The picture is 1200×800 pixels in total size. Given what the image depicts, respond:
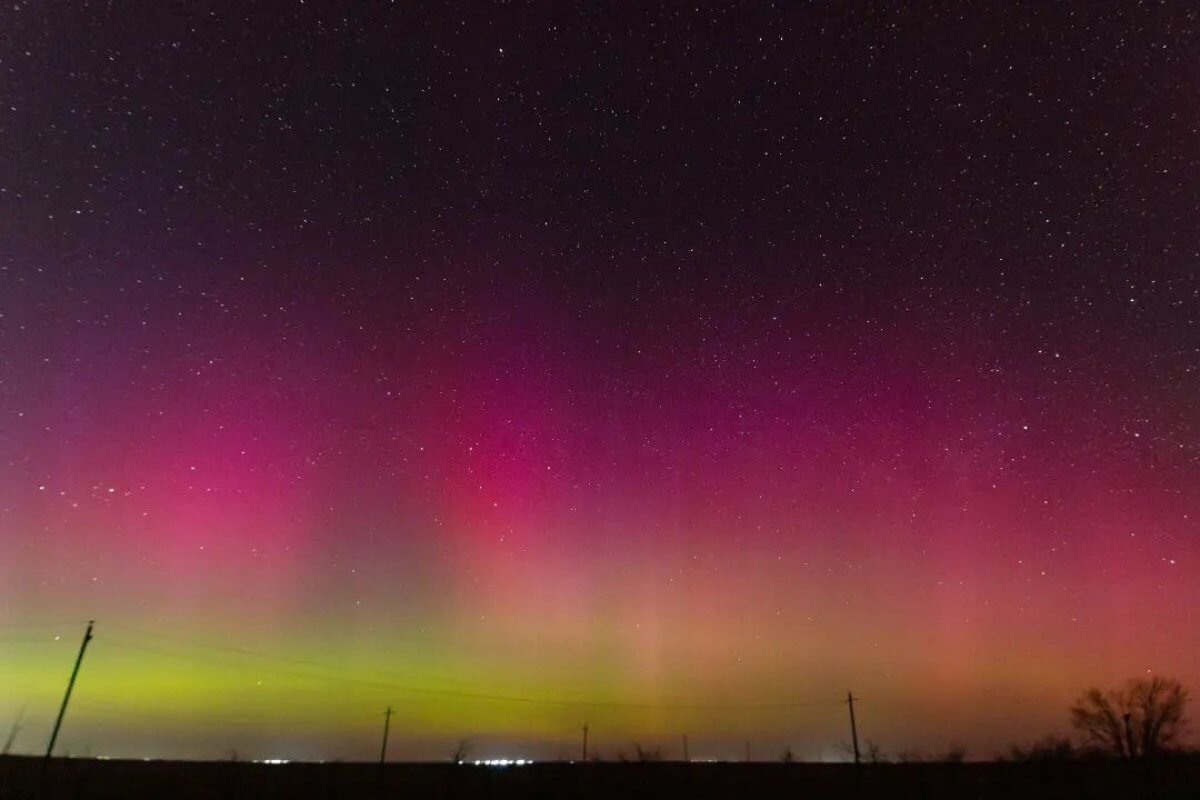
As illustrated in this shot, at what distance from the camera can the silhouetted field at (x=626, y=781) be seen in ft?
179

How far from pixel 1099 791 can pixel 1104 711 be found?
27.6m

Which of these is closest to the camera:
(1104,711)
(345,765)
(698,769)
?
(698,769)

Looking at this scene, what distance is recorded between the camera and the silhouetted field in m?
54.6

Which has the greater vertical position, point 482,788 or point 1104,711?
point 1104,711

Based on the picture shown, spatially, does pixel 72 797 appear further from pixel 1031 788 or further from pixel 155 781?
pixel 1031 788

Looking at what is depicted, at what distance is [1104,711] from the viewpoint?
77.7 meters

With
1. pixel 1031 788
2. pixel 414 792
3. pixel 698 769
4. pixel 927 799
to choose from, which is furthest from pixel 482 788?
pixel 1031 788

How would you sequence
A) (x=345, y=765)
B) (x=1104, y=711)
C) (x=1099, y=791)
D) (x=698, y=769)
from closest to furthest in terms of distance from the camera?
(x=1099, y=791)
(x=698, y=769)
(x=345, y=765)
(x=1104, y=711)

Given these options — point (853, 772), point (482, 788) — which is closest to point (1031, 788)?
point (853, 772)

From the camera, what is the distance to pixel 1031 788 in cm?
5706

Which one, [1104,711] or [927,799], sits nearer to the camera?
[927,799]

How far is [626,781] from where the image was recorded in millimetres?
59094

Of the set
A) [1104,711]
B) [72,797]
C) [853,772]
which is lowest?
[72,797]

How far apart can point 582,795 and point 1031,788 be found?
1141 inches
